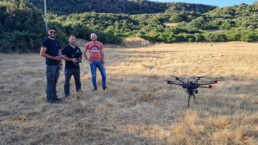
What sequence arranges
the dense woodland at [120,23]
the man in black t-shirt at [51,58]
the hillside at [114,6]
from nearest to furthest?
the man in black t-shirt at [51,58] → the dense woodland at [120,23] → the hillside at [114,6]

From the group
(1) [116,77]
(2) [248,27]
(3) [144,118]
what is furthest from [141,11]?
(3) [144,118]

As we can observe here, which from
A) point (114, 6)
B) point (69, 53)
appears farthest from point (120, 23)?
point (69, 53)

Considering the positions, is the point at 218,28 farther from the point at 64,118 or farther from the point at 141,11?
the point at 64,118

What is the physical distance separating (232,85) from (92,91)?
13.4 feet

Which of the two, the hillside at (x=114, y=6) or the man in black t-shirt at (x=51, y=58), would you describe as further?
the hillside at (x=114, y=6)

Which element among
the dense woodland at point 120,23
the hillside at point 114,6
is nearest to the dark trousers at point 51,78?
the dense woodland at point 120,23

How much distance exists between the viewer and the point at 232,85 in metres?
10.0

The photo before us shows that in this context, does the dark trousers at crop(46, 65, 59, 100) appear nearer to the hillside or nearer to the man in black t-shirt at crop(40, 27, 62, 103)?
the man in black t-shirt at crop(40, 27, 62, 103)

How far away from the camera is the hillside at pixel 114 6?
47094 millimetres

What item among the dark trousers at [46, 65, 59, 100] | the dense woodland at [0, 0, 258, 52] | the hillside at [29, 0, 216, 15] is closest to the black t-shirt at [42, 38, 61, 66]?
the dark trousers at [46, 65, 59, 100]

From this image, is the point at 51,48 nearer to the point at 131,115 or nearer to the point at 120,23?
the point at 131,115

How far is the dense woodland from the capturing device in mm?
25234

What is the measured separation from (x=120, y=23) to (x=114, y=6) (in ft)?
40.8

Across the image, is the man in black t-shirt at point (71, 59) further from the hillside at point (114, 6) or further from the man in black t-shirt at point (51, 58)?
the hillside at point (114, 6)
